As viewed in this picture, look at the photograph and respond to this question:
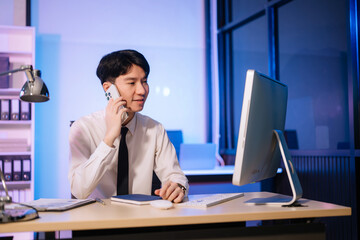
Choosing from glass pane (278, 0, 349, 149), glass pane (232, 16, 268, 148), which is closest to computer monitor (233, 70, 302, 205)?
glass pane (278, 0, 349, 149)

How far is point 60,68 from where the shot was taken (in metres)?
4.39

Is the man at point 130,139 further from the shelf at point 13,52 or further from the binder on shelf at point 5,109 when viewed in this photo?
the shelf at point 13,52

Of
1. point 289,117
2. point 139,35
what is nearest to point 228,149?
point 289,117

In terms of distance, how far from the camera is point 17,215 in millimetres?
1098

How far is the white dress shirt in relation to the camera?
5.99 feet

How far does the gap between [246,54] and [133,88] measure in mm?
2852

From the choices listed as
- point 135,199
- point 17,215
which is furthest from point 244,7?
point 17,215

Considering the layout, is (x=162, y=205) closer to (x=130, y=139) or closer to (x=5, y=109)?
(x=130, y=139)

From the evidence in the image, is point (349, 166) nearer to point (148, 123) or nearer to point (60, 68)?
point (148, 123)

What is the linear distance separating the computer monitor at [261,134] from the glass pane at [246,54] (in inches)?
105

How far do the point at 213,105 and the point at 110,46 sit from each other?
58.6 inches

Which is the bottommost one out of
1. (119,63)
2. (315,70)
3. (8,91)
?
(119,63)

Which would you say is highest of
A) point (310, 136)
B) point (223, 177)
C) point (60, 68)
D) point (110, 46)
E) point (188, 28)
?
point (188, 28)

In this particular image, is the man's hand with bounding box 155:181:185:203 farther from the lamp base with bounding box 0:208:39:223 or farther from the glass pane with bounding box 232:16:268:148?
the glass pane with bounding box 232:16:268:148
